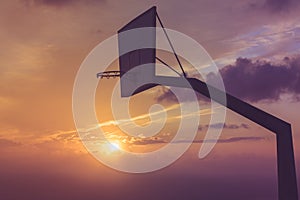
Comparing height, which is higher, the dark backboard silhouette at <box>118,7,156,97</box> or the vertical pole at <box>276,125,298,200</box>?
the dark backboard silhouette at <box>118,7,156,97</box>

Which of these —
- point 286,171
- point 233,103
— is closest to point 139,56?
point 233,103

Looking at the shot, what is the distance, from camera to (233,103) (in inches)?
679

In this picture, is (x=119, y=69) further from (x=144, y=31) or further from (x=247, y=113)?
(x=247, y=113)

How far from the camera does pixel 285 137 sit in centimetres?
1644

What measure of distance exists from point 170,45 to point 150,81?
6.36 ft

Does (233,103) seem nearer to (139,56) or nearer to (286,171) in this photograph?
(286,171)

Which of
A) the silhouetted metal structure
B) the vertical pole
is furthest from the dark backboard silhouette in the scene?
the vertical pole

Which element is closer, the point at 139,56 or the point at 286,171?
the point at 286,171

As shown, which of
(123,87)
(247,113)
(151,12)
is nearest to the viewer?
(151,12)

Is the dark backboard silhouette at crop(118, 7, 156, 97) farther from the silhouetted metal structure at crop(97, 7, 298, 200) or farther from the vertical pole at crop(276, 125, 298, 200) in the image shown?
the vertical pole at crop(276, 125, 298, 200)

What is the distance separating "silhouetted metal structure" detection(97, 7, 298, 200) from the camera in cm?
1614

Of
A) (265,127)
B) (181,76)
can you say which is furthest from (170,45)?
(265,127)

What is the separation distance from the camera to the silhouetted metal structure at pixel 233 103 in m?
16.1

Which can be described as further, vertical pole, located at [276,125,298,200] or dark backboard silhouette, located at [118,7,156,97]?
vertical pole, located at [276,125,298,200]
